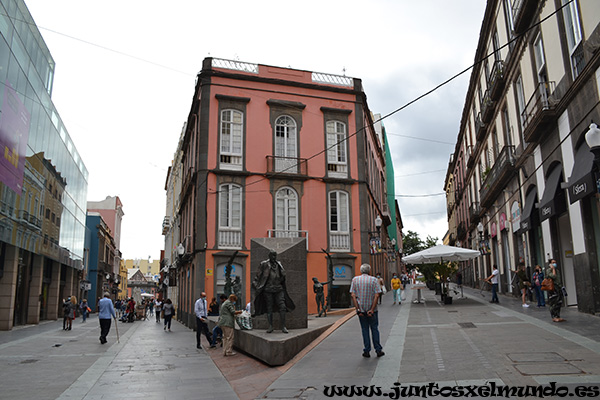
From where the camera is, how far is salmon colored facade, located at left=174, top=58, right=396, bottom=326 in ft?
77.3

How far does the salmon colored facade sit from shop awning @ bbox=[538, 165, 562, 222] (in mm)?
Result: 10665

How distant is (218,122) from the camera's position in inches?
957

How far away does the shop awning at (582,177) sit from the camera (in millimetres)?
11289

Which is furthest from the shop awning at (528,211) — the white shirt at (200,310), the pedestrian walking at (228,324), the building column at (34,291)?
the building column at (34,291)

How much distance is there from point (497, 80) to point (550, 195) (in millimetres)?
8387

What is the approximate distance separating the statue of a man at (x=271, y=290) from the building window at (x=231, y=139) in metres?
13.7

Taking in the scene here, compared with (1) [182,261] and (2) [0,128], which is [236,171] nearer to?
(1) [182,261]

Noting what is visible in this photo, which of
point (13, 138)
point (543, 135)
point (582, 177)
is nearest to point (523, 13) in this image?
point (543, 135)

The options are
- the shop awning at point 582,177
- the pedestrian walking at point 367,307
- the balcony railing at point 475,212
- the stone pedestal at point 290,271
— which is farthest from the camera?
the balcony railing at point 475,212

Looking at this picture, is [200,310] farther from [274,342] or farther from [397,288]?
[397,288]

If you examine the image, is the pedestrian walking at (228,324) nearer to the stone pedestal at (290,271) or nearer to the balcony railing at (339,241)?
the stone pedestal at (290,271)

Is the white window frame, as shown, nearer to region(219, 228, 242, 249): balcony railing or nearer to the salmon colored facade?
the salmon colored facade

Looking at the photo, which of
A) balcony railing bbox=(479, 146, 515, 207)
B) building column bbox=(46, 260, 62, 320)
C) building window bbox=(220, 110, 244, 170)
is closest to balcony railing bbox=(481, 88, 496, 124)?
balcony railing bbox=(479, 146, 515, 207)

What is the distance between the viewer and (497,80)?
21.7 m
